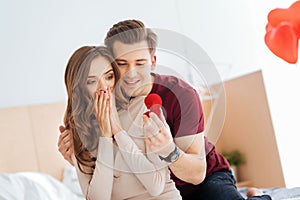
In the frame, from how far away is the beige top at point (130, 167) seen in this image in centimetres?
92

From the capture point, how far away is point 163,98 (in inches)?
37.7

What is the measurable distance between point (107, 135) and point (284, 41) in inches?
14.9

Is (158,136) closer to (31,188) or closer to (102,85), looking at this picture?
(102,85)

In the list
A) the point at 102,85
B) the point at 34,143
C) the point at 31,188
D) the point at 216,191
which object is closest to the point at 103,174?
the point at 102,85

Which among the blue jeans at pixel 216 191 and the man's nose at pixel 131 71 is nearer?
the man's nose at pixel 131 71

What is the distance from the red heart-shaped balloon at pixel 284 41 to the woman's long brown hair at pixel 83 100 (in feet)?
0.98

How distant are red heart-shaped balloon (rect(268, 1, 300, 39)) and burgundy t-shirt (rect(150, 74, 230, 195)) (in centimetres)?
21

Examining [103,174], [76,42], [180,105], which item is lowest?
[103,174]

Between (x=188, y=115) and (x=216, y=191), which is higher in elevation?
(x=188, y=115)

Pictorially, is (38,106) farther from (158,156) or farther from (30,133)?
(158,156)

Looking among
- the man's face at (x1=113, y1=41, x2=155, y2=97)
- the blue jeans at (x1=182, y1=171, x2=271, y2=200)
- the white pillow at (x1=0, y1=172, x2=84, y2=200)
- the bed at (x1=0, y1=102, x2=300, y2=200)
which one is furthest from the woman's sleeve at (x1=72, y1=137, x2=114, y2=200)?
the bed at (x1=0, y1=102, x2=300, y2=200)

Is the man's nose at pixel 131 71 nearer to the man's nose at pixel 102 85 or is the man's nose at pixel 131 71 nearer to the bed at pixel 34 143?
the man's nose at pixel 102 85

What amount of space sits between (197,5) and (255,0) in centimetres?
34

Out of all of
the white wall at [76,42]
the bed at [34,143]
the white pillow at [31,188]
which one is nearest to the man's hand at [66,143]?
the white pillow at [31,188]
